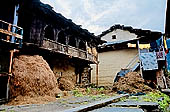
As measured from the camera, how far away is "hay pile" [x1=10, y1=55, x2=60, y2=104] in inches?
206

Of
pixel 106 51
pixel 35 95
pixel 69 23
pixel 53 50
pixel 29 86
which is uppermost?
pixel 69 23

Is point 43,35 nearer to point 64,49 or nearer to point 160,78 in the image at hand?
point 64,49

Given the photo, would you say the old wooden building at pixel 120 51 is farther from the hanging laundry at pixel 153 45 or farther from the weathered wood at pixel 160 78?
the hanging laundry at pixel 153 45

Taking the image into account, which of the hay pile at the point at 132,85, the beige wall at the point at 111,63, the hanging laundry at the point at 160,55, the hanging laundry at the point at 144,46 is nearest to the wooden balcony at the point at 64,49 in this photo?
the hay pile at the point at 132,85

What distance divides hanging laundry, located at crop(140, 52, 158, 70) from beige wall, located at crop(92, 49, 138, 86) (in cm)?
184

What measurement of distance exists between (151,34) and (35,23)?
1309 centimetres

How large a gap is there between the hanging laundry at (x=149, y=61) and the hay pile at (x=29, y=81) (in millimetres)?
10423

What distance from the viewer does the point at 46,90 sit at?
19.0 feet

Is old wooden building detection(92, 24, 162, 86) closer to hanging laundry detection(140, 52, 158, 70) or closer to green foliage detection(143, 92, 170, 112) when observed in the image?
hanging laundry detection(140, 52, 158, 70)

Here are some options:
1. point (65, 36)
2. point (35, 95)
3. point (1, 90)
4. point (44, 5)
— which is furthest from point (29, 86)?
point (65, 36)

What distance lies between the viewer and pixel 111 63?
16891 mm

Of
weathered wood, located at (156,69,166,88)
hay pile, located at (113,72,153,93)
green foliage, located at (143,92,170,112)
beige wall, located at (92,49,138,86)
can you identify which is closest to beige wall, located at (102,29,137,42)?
beige wall, located at (92,49,138,86)

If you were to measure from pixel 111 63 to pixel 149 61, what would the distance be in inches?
180

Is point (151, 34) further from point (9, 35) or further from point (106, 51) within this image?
point (9, 35)
